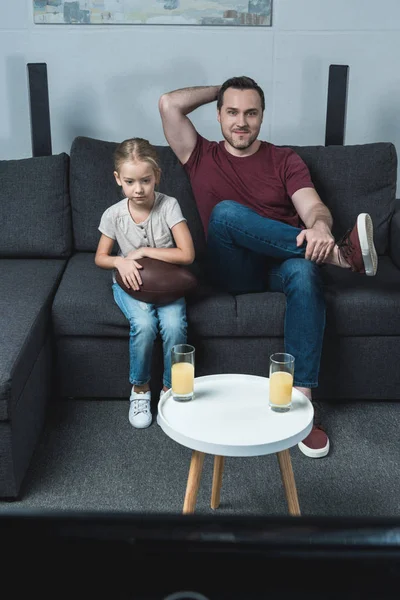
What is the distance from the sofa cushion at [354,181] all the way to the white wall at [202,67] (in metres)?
0.58

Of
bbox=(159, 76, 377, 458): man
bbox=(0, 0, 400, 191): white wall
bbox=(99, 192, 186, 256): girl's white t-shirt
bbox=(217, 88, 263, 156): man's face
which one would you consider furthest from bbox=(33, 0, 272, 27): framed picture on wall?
bbox=(99, 192, 186, 256): girl's white t-shirt

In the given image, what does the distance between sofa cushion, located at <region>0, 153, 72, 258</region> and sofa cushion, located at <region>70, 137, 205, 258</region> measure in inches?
2.5

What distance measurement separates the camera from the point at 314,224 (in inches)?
93.8

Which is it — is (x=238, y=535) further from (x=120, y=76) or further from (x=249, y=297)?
(x=120, y=76)

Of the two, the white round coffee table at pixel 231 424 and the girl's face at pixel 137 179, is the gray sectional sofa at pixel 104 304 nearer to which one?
the girl's face at pixel 137 179

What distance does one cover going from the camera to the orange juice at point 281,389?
169cm

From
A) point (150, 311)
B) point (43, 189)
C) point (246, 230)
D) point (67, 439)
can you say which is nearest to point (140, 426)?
point (67, 439)

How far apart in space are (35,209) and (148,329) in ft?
2.91

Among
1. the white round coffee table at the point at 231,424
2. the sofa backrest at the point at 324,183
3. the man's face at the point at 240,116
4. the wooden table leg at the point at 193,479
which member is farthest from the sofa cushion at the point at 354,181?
the wooden table leg at the point at 193,479

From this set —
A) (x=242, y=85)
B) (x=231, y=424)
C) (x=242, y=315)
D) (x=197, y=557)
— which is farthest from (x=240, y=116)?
(x=197, y=557)

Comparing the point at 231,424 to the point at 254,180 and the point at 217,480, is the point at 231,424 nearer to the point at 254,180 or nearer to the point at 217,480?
the point at 217,480

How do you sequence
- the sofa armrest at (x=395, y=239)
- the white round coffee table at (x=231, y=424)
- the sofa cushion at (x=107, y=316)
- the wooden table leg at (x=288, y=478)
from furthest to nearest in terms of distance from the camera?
1. the sofa armrest at (x=395, y=239)
2. the sofa cushion at (x=107, y=316)
3. the wooden table leg at (x=288, y=478)
4. the white round coffee table at (x=231, y=424)

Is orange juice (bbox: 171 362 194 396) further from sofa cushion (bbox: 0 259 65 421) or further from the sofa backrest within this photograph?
the sofa backrest

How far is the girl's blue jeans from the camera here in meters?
2.24
